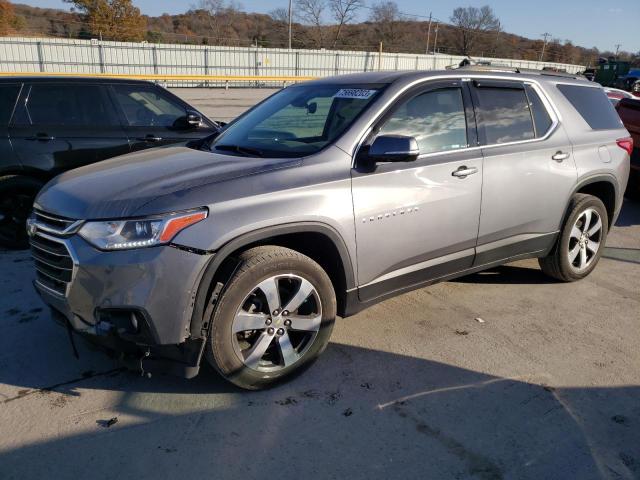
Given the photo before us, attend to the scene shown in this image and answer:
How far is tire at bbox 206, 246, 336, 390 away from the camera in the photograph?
2965mm

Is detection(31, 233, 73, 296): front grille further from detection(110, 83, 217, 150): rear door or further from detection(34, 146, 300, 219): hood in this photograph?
detection(110, 83, 217, 150): rear door

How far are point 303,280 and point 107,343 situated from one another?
1113 millimetres

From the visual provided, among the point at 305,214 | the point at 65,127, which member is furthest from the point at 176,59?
the point at 305,214

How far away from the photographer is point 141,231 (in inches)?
109

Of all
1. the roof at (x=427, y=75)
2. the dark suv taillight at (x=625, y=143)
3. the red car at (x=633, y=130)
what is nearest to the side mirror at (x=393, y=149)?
the roof at (x=427, y=75)

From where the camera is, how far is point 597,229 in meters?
5.05

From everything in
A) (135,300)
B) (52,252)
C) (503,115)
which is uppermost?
(503,115)

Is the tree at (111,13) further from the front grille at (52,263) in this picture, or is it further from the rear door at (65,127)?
the front grille at (52,263)

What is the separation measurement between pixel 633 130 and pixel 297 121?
6161mm

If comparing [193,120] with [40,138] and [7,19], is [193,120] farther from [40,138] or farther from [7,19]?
[7,19]

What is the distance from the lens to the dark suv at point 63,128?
5406mm

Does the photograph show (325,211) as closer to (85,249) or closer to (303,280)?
(303,280)

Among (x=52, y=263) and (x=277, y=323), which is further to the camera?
(x=277, y=323)

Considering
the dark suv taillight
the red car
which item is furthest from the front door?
the red car
